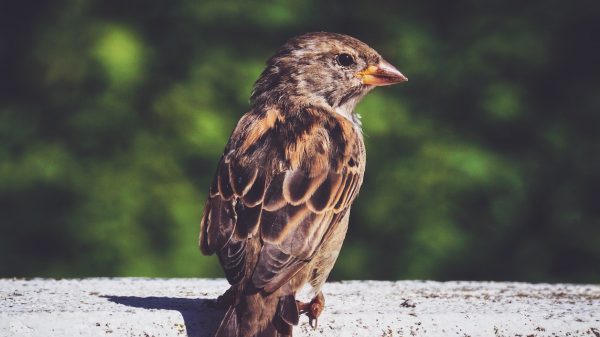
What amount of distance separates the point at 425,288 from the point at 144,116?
7.86 ft

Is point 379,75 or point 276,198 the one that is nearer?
point 276,198

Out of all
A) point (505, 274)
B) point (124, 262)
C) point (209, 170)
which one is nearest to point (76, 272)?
point (124, 262)

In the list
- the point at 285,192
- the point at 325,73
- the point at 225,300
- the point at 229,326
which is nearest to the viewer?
the point at 229,326

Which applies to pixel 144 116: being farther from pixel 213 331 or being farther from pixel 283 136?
pixel 213 331

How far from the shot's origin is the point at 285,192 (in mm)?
3828

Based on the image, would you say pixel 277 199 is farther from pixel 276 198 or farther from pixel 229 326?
pixel 229 326

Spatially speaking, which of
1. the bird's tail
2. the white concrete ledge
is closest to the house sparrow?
the bird's tail

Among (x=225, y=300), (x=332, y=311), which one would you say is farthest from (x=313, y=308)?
(x=225, y=300)

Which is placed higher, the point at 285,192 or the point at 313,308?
the point at 285,192

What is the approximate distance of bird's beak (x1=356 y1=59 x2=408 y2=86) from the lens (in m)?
4.88

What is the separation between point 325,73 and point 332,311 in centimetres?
129

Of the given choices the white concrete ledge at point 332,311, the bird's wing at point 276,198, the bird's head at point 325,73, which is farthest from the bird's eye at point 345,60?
the white concrete ledge at point 332,311

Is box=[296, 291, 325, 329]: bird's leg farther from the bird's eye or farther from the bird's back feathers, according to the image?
the bird's eye

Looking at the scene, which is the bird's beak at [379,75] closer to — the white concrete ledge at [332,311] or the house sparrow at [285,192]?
the house sparrow at [285,192]
